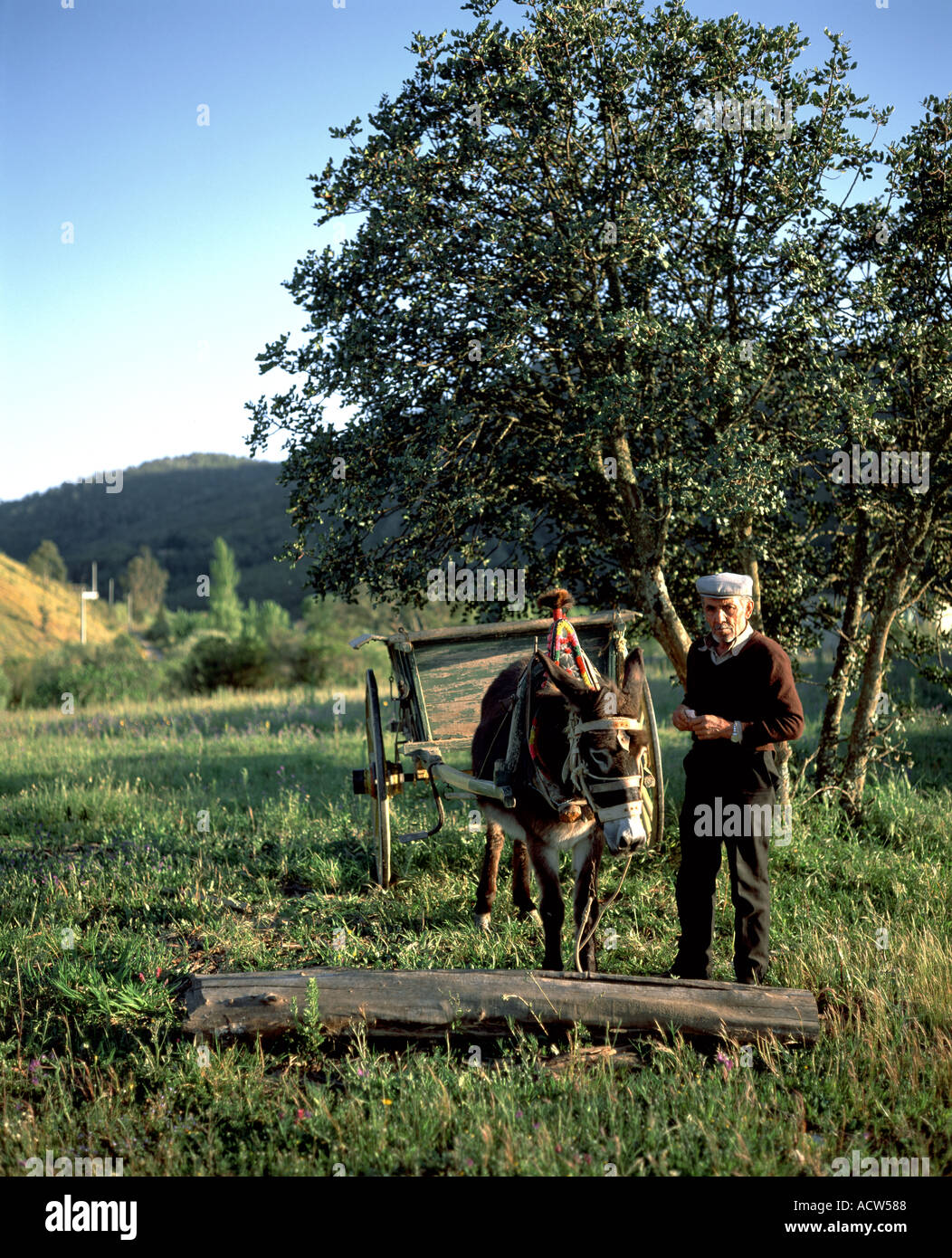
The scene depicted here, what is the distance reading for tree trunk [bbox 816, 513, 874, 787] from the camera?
27.1 feet

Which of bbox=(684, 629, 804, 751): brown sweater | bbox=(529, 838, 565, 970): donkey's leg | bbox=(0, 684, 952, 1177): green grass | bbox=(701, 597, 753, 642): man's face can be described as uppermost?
bbox=(701, 597, 753, 642): man's face

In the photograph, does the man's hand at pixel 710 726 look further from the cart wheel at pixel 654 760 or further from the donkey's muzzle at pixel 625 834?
the donkey's muzzle at pixel 625 834

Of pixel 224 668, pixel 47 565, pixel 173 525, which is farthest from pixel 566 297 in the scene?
pixel 173 525

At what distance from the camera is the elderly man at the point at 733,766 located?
458 centimetres

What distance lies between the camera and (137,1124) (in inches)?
152

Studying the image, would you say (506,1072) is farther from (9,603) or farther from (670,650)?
(9,603)

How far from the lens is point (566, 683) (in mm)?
4418

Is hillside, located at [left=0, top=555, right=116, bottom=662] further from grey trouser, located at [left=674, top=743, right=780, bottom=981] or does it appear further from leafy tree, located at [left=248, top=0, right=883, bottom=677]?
grey trouser, located at [left=674, top=743, right=780, bottom=981]

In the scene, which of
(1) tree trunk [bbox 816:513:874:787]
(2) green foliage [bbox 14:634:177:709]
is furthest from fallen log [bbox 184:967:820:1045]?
(2) green foliage [bbox 14:634:177:709]

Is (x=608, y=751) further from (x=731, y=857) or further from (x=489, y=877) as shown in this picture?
(x=489, y=877)

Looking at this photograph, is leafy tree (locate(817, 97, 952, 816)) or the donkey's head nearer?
the donkey's head

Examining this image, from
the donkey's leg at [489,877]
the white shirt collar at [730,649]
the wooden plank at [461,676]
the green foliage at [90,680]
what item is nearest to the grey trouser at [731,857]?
the white shirt collar at [730,649]

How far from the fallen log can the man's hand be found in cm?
124

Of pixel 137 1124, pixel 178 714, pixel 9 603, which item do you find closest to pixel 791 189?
pixel 137 1124
